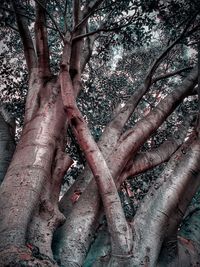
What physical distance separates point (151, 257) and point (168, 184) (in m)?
0.67

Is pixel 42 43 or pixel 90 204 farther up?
pixel 42 43

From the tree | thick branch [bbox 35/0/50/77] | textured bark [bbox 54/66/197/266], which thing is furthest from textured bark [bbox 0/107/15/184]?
textured bark [bbox 54/66/197/266]

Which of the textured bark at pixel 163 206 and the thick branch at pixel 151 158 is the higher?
the thick branch at pixel 151 158

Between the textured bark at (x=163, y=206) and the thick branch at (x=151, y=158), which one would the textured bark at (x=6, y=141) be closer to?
the thick branch at (x=151, y=158)

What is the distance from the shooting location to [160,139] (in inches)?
236

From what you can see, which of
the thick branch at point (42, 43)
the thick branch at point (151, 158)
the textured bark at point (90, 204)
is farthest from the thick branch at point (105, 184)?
the thick branch at point (42, 43)

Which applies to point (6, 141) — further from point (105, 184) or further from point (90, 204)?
point (105, 184)

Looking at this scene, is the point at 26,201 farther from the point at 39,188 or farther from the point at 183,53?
the point at 183,53

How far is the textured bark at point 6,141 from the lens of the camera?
3.17 metres

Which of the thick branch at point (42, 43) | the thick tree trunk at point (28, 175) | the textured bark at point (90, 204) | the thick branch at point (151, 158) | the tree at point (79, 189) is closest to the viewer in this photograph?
the thick tree trunk at point (28, 175)

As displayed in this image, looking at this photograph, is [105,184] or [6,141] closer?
[105,184]

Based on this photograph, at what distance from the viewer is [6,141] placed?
344 cm

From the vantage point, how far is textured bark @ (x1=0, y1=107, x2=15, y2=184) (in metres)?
3.17

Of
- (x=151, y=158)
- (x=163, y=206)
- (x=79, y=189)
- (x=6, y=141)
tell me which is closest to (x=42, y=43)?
(x=6, y=141)
